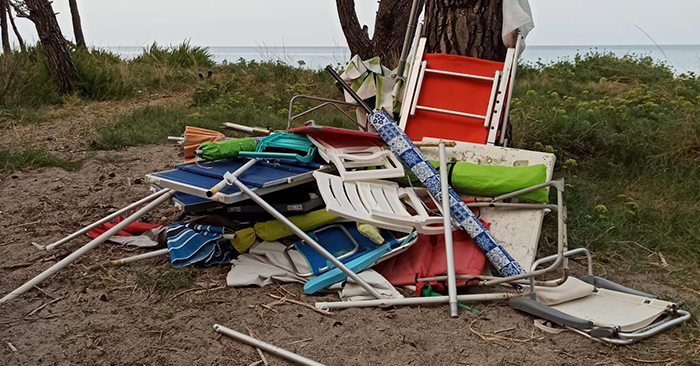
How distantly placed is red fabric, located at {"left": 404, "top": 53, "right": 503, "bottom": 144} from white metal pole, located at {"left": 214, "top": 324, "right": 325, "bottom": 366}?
7.51 ft

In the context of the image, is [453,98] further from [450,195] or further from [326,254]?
[326,254]

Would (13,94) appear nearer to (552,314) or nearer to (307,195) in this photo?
(307,195)

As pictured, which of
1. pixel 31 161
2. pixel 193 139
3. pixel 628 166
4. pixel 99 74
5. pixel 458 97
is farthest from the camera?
pixel 99 74

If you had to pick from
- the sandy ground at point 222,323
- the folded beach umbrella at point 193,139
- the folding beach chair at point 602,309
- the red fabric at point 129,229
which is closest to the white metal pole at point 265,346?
the sandy ground at point 222,323

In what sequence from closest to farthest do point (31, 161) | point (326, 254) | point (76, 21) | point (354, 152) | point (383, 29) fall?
point (326, 254) < point (354, 152) < point (31, 161) < point (383, 29) < point (76, 21)

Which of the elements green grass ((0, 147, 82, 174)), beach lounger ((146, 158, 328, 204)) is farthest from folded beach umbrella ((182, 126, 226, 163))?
green grass ((0, 147, 82, 174))

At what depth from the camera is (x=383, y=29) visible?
8.05 meters

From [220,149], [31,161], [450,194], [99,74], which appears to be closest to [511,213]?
[450,194]

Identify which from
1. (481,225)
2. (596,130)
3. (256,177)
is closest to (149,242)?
(256,177)

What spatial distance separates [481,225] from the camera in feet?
11.4

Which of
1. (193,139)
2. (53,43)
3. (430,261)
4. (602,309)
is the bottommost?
(602,309)

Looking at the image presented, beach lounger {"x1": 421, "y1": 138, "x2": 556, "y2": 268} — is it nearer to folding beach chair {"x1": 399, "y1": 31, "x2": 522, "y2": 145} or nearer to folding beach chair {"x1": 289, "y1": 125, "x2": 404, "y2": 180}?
folding beach chair {"x1": 399, "y1": 31, "x2": 522, "y2": 145}

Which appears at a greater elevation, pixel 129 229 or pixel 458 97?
pixel 458 97

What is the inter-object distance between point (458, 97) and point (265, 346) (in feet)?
8.69
